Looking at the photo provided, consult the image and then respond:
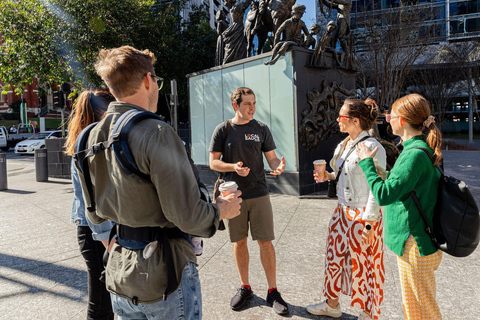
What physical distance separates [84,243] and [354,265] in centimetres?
202

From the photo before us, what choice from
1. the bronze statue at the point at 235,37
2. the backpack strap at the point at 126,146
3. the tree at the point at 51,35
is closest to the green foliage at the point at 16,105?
the tree at the point at 51,35

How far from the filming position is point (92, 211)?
1.72 metres

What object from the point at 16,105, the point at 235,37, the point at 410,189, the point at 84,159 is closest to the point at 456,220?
the point at 410,189

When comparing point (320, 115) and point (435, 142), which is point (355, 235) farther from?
point (320, 115)

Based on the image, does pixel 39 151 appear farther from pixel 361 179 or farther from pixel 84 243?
pixel 361 179

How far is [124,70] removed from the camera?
1472 mm

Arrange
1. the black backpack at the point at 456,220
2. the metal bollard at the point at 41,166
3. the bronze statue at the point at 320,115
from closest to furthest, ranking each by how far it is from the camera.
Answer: the black backpack at the point at 456,220 < the bronze statue at the point at 320,115 < the metal bollard at the point at 41,166

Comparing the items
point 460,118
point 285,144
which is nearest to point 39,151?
point 285,144

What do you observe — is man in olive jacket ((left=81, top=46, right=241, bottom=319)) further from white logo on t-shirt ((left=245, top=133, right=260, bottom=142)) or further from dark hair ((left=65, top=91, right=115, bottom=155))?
white logo on t-shirt ((left=245, top=133, right=260, bottom=142))

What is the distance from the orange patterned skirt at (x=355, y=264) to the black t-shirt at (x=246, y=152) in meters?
0.82

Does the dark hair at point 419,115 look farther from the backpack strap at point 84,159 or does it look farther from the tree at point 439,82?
the tree at point 439,82

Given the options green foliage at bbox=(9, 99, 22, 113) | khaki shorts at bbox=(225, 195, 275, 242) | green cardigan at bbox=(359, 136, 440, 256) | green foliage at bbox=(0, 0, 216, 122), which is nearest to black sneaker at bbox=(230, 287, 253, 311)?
khaki shorts at bbox=(225, 195, 275, 242)

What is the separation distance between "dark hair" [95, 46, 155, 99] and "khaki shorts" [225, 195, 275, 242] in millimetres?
1941

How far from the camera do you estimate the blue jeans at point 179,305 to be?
1477 millimetres
